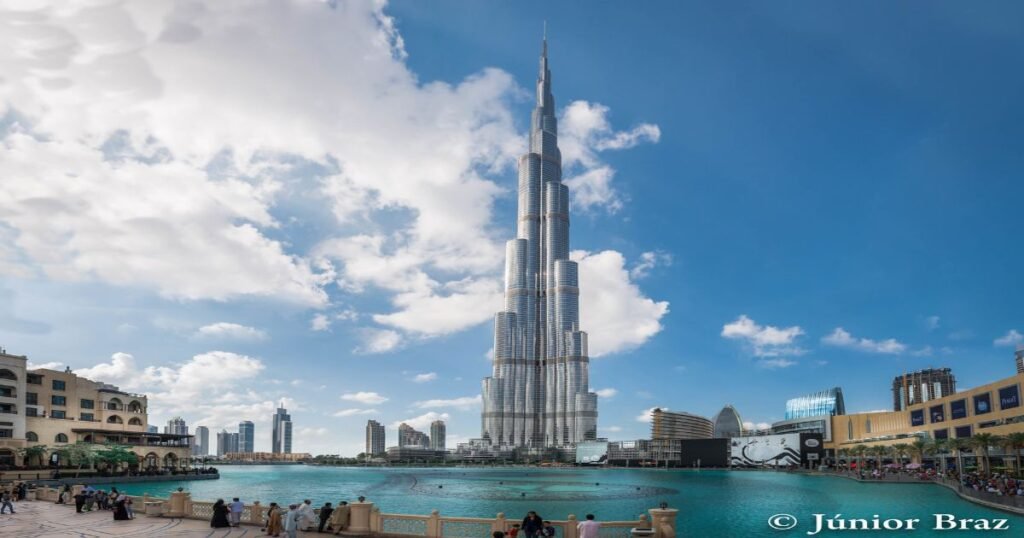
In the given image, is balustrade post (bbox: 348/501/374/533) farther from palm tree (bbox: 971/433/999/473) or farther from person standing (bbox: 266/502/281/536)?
palm tree (bbox: 971/433/999/473)

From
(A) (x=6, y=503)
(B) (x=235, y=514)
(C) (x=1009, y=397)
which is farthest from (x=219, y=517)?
(C) (x=1009, y=397)

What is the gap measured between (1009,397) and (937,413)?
3638cm

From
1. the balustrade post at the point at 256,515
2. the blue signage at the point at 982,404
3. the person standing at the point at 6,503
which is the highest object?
the blue signage at the point at 982,404

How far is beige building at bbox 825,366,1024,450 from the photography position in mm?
97375

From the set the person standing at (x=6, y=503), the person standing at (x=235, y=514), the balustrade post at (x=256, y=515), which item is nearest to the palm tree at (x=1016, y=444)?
the balustrade post at (x=256, y=515)

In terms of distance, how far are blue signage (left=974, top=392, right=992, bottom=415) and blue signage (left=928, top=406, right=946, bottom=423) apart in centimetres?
1837

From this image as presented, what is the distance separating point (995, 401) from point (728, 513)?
5559cm

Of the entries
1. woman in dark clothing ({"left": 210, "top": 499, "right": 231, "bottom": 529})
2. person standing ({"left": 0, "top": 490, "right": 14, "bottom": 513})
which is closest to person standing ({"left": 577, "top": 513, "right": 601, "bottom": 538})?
woman in dark clothing ({"left": 210, "top": 499, "right": 231, "bottom": 529})

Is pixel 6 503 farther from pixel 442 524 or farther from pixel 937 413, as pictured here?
pixel 937 413

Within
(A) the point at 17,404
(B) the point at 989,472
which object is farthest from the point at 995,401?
(A) the point at 17,404

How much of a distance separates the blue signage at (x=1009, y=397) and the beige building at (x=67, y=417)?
142090 millimetres

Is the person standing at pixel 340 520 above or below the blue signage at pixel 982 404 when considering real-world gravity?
below

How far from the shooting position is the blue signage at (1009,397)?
95537 mm

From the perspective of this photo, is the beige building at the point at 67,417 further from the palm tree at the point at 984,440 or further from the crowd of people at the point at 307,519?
the palm tree at the point at 984,440
